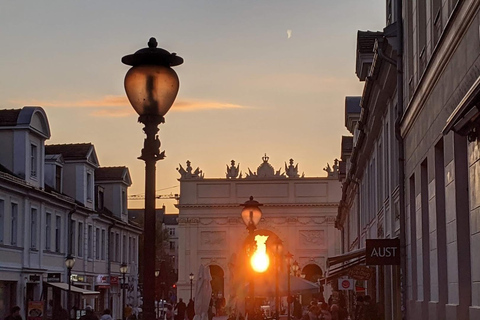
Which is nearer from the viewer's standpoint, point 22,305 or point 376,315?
point 376,315

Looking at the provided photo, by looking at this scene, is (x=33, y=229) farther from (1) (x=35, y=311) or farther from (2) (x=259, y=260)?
(2) (x=259, y=260)

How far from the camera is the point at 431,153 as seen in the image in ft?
51.0

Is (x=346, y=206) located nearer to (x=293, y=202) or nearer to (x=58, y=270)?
(x=58, y=270)

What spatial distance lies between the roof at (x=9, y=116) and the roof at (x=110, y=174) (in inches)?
668

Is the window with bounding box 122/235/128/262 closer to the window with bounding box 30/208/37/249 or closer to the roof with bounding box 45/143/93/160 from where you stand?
the roof with bounding box 45/143/93/160

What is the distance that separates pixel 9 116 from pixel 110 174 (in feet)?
59.2

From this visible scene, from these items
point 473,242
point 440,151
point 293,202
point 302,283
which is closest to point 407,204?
point 440,151

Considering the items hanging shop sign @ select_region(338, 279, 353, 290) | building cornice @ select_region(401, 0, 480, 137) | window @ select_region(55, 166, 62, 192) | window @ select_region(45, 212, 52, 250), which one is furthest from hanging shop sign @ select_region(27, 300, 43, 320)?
building cornice @ select_region(401, 0, 480, 137)

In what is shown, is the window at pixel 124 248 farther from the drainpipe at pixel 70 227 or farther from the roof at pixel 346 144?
the roof at pixel 346 144

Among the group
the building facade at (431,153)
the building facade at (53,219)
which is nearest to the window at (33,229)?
the building facade at (53,219)

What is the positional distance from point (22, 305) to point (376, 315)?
61.1 ft

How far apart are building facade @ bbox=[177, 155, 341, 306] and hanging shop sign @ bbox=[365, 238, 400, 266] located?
7487cm

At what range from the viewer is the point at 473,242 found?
456 inches

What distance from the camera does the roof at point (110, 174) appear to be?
5834cm
